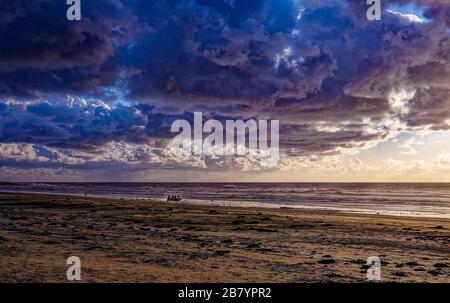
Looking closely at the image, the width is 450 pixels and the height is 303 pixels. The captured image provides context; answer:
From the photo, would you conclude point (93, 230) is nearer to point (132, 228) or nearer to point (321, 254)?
point (132, 228)

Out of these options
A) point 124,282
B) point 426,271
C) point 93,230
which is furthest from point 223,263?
point 93,230

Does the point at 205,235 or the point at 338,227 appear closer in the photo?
the point at 205,235

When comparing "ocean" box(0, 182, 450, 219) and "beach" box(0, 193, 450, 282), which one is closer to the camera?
"beach" box(0, 193, 450, 282)

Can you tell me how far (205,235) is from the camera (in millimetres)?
21016

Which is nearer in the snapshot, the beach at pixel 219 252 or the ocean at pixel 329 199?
the beach at pixel 219 252

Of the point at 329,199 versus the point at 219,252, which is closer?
the point at 219,252

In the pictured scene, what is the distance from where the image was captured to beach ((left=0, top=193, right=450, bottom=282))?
11.9m

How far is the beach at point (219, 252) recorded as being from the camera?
11883 mm

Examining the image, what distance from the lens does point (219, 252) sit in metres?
15.9
